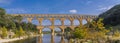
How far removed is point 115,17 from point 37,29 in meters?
68.4

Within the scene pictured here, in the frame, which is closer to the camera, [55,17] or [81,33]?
[81,33]

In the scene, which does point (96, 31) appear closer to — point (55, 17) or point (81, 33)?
point (81, 33)

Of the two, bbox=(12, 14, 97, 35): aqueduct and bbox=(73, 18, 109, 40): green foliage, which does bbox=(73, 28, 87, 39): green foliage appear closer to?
bbox=(73, 18, 109, 40): green foliage

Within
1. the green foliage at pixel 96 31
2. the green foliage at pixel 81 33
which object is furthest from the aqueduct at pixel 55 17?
the green foliage at pixel 96 31

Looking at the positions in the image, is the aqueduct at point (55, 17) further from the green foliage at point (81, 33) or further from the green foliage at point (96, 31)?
the green foliage at point (96, 31)

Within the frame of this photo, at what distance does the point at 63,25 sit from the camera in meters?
123

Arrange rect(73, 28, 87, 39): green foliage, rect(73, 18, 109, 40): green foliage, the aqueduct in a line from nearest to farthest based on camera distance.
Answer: rect(73, 18, 109, 40): green foliage
rect(73, 28, 87, 39): green foliage
the aqueduct

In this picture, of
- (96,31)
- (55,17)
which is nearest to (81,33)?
(96,31)

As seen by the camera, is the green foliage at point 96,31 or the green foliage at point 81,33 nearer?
the green foliage at point 96,31

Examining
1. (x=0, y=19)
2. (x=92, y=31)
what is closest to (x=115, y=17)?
(x=92, y=31)

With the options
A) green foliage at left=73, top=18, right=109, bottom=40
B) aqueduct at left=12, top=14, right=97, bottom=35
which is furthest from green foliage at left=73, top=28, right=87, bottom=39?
aqueduct at left=12, top=14, right=97, bottom=35

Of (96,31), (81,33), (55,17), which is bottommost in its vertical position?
(81,33)

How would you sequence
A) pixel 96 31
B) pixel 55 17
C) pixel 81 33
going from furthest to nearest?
pixel 55 17 → pixel 81 33 → pixel 96 31

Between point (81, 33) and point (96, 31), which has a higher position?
point (96, 31)
